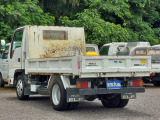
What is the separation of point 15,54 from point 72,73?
4206 mm

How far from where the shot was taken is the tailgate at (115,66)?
9.49m

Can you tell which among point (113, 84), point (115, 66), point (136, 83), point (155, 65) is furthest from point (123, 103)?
point (155, 65)

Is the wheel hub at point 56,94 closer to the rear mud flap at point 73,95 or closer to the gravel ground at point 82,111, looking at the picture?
the gravel ground at point 82,111

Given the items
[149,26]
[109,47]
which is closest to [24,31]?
[109,47]

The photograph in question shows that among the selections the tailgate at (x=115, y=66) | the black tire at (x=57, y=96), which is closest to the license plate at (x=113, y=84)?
the tailgate at (x=115, y=66)

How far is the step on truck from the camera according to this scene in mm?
9650

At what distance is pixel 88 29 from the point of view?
2425 cm

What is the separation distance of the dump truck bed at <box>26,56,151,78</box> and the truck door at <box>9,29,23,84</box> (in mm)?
2309

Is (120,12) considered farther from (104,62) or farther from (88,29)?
(104,62)

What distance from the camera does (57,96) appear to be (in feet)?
34.3

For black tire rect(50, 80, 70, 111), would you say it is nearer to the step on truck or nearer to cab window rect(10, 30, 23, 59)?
the step on truck

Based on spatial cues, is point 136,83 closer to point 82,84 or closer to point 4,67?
point 82,84

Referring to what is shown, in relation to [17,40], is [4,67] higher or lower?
lower

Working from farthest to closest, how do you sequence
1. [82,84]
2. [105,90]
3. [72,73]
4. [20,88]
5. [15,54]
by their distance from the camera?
1. [15,54]
2. [20,88]
3. [105,90]
4. [82,84]
5. [72,73]
